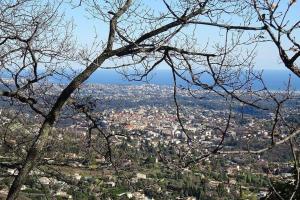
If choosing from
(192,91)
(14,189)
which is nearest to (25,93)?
(14,189)

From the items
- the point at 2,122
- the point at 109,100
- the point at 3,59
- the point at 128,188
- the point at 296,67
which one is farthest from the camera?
the point at 2,122

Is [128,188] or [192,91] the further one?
[128,188]

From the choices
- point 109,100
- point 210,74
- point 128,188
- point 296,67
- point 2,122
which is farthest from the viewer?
point 2,122

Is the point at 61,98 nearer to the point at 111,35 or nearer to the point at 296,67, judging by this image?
the point at 111,35

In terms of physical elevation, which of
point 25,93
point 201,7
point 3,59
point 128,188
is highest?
point 201,7

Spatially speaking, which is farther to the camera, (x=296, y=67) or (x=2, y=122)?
(x=2, y=122)

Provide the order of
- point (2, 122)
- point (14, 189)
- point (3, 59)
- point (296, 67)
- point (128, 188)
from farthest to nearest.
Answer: point (2, 122), point (3, 59), point (128, 188), point (14, 189), point (296, 67)

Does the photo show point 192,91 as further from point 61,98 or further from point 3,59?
point 3,59

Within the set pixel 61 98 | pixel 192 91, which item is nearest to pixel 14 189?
pixel 61 98

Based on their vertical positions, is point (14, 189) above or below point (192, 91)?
below
